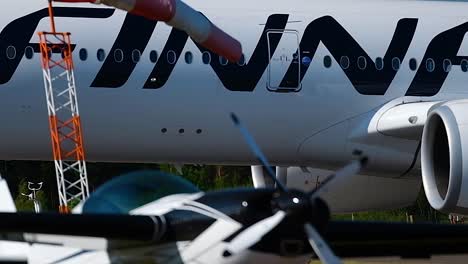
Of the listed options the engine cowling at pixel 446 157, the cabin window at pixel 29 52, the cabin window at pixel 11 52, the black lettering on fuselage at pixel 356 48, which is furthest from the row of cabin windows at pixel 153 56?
the engine cowling at pixel 446 157

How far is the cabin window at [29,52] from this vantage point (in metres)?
16.7

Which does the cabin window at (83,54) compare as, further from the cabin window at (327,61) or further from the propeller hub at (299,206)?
the propeller hub at (299,206)

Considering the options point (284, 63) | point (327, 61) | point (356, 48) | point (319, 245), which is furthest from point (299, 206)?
point (356, 48)

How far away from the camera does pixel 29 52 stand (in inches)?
660

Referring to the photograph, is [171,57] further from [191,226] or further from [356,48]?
[191,226]

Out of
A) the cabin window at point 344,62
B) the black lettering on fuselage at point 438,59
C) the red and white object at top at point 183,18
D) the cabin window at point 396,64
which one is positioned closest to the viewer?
the red and white object at top at point 183,18

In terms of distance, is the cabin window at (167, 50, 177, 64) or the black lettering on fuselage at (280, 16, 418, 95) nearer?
the cabin window at (167, 50, 177, 64)

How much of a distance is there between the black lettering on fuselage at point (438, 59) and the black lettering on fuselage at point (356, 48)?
0.28 m

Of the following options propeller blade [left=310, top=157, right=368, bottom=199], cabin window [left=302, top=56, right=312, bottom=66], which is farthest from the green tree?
propeller blade [left=310, top=157, right=368, bottom=199]

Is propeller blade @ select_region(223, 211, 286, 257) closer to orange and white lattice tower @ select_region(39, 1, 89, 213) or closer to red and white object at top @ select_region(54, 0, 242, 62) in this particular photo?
red and white object at top @ select_region(54, 0, 242, 62)

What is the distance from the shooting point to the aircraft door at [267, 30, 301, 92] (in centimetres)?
1761

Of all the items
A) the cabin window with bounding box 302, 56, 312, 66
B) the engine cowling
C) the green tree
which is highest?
the cabin window with bounding box 302, 56, 312, 66

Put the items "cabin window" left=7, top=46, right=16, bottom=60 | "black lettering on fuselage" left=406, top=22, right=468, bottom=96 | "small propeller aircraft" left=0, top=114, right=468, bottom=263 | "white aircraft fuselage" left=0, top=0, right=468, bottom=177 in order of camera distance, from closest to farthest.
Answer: "small propeller aircraft" left=0, top=114, right=468, bottom=263
"cabin window" left=7, top=46, right=16, bottom=60
"white aircraft fuselage" left=0, top=0, right=468, bottom=177
"black lettering on fuselage" left=406, top=22, right=468, bottom=96

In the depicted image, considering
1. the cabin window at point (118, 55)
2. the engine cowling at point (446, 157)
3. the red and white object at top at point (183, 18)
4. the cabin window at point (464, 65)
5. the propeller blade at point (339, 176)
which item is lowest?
the engine cowling at point (446, 157)
